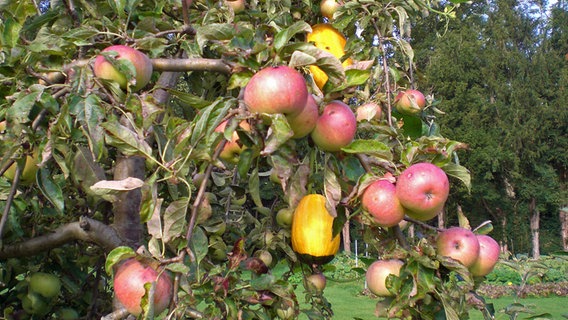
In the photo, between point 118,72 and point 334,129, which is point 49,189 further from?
point 334,129

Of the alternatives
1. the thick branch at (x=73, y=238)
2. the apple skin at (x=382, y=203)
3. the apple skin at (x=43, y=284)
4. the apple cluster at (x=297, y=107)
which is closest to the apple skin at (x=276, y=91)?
the apple cluster at (x=297, y=107)

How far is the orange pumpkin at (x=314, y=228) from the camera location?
125 centimetres

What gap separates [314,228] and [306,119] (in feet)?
1.13

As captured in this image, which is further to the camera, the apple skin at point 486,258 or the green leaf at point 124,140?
the apple skin at point 486,258

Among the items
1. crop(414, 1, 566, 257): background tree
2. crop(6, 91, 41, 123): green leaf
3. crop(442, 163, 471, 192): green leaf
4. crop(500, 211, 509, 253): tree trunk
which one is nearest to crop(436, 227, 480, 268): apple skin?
crop(442, 163, 471, 192): green leaf

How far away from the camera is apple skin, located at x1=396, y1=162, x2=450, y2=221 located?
1.00 m

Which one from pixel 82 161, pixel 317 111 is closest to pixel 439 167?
pixel 317 111

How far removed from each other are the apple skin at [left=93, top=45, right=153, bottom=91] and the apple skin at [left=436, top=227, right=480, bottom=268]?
686 mm

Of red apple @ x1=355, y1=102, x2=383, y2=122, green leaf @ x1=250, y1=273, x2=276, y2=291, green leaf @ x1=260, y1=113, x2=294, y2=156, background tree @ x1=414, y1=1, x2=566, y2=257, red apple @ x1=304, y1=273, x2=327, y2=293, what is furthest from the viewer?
A: background tree @ x1=414, y1=1, x2=566, y2=257

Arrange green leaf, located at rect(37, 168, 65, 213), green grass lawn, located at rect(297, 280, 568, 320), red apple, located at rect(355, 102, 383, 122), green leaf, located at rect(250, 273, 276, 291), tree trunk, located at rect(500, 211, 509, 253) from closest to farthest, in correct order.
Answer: green leaf, located at rect(37, 168, 65, 213) < green leaf, located at rect(250, 273, 276, 291) < red apple, located at rect(355, 102, 383, 122) < green grass lawn, located at rect(297, 280, 568, 320) < tree trunk, located at rect(500, 211, 509, 253)

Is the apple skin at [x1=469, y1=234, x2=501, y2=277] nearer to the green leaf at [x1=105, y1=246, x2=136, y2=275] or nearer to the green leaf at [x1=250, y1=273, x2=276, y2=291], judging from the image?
the green leaf at [x1=250, y1=273, x2=276, y2=291]

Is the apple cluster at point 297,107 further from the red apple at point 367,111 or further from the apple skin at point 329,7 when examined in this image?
the apple skin at point 329,7

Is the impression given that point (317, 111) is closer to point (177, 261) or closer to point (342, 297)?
point (177, 261)

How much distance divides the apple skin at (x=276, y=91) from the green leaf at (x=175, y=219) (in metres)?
0.20
